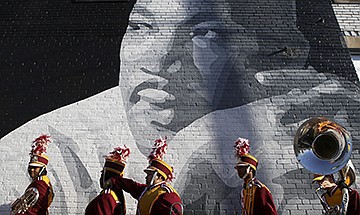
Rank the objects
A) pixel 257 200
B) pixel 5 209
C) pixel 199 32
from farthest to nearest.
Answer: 1. pixel 199 32
2. pixel 5 209
3. pixel 257 200

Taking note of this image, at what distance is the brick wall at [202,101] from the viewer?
17.8 ft

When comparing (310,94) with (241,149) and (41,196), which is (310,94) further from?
(41,196)

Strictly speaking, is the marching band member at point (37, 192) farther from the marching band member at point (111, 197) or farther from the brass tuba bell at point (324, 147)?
the brass tuba bell at point (324, 147)

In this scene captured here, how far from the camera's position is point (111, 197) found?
4.34m

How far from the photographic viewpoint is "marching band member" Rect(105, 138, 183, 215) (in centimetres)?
410

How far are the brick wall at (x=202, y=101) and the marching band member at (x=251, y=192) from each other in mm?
809

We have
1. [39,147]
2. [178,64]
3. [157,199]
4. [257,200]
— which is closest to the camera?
[157,199]

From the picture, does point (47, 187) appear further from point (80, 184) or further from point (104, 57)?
point (104, 57)

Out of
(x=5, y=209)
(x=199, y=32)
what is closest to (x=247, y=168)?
(x=5, y=209)

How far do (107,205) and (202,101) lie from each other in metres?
2.55

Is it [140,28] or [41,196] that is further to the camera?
[140,28]

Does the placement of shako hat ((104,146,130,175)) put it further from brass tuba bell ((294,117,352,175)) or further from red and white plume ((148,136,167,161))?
brass tuba bell ((294,117,352,175))

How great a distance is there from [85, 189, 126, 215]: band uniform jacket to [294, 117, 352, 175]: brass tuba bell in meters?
1.99

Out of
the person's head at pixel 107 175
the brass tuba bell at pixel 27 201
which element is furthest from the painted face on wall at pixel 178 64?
the brass tuba bell at pixel 27 201
